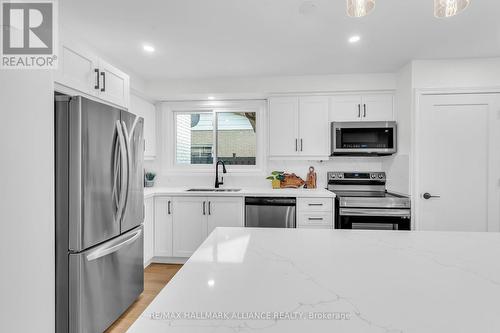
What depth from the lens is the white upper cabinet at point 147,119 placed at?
3328 millimetres

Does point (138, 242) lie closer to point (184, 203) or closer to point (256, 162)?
point (184, 203)

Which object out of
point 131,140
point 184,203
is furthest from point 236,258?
point 184,203

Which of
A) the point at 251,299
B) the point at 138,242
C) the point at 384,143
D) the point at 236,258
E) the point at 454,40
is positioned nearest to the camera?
the point at 251,299

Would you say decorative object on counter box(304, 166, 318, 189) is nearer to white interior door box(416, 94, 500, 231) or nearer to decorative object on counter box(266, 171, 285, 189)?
decorative object on counter box(266, 171, 285, 189)

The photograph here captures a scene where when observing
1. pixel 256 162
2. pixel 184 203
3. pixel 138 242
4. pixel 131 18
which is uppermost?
pixel 131 18

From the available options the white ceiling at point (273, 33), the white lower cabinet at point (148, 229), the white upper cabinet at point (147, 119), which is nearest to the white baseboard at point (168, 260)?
the white lower cabinet at point (148, 229)

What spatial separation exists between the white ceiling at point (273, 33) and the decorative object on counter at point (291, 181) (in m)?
1.38

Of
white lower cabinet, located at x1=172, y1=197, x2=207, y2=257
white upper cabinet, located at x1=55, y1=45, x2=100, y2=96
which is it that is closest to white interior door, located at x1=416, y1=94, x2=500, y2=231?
white lower cabinet, located at x1=172, y1=197, x2=207, y2=257

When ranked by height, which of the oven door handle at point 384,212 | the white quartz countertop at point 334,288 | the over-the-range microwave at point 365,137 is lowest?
the oven door handle at point 384,212

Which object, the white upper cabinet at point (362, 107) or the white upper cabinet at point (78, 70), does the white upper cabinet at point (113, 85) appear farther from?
the white upper cabinet at point (362, 107)

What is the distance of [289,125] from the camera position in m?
3.42

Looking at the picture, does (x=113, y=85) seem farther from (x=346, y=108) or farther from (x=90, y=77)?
(x=346, y=108)

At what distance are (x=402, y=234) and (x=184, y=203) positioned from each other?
2463 mm

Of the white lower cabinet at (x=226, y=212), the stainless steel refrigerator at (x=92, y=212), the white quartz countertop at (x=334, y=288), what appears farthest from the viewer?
the white lower cabinet at (x=226, y=212)
